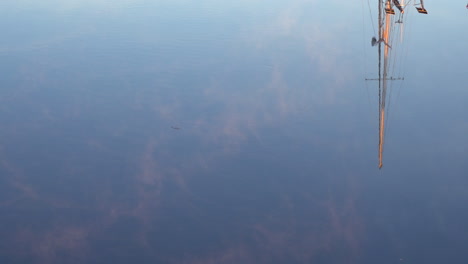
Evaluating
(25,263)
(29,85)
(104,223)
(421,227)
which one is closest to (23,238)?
(25,263)

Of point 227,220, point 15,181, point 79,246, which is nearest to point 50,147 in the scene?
point 15,181

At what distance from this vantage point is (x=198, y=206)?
3183 centimetres

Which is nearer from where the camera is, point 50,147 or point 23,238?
point 23,238

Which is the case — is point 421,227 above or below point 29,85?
below

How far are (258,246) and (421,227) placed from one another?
24.1ft

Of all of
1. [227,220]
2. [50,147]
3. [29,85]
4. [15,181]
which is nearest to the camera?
[227,220]

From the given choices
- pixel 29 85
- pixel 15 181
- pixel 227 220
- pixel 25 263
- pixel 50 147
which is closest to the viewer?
pixel 25 263

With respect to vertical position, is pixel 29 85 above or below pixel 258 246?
above

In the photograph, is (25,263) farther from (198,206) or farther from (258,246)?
(258,246)

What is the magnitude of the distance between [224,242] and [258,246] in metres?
1.52

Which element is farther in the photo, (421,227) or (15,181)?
(15,181)

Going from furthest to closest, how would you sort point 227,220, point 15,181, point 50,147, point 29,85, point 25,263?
point 29,85
point 50,147
point 15,181
point 227,220
point 25,263

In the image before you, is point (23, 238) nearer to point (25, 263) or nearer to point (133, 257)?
point (25, 263)

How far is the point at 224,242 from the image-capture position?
98.5 feet
